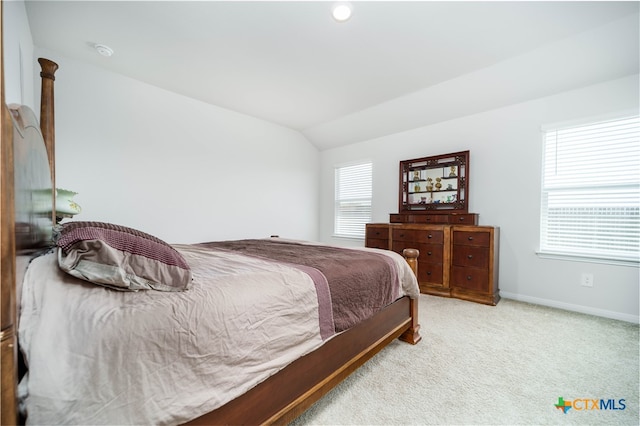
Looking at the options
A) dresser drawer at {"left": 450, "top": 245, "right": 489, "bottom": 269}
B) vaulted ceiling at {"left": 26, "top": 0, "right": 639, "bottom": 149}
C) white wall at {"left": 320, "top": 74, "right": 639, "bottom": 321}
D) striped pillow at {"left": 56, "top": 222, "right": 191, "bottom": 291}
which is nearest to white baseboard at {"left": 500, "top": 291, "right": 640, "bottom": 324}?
white wall at {"left": 320, "top": 74, "right": 639, "bottom": 321}

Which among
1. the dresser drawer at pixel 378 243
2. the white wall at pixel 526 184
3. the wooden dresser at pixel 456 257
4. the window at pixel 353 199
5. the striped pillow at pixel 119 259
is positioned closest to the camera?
the striped pillow at pixel 119 259

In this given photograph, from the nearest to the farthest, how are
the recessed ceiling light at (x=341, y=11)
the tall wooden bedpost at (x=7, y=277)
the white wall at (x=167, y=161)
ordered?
the tall wooden bedpost at (x=7, y=277) → the recessed ceiling light at (x=341, y=11) → the white wall at (x=167, y=161)

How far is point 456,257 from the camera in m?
3.19

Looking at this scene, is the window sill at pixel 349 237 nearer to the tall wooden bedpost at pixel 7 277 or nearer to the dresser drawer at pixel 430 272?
the dresser drawer at pixel 430 272

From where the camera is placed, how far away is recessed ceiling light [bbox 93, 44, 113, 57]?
8.01 feet

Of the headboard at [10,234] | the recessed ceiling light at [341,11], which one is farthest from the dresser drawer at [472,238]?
the headboard at [10,234]

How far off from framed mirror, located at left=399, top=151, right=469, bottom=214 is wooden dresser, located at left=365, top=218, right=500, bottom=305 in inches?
16.6

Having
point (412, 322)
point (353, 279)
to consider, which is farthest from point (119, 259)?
point (412, 322)

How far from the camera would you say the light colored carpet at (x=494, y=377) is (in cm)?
132

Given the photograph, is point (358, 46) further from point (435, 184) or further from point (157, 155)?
point (157, 155)

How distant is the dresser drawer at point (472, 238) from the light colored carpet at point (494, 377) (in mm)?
878

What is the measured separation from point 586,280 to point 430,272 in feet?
4.91

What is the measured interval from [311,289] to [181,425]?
2.17 feet

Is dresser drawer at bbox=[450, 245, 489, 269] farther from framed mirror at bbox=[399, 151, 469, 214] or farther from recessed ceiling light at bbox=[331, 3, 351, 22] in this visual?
recessed ceiling light at bbox=[331, 3, 351, 22]
